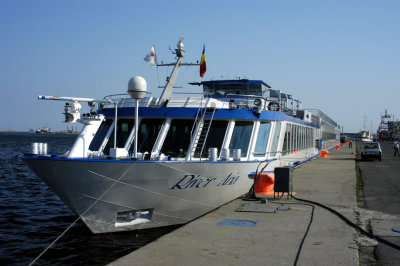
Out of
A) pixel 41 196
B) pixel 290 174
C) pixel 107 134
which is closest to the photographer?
pixel 290 174

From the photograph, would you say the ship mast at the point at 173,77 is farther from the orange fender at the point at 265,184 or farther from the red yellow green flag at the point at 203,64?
the orange fender at the point at 265,184

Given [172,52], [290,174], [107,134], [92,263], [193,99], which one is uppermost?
[172,52]

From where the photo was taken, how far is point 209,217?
9.41 m

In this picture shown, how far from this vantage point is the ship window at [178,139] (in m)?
11.9

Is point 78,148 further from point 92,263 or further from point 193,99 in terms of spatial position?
point 193,99

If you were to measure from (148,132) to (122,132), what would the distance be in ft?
2.88

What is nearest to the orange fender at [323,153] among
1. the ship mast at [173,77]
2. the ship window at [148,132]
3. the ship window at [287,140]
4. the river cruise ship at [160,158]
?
the ship window at [287,140]

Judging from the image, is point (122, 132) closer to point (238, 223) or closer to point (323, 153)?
point (238, 223)

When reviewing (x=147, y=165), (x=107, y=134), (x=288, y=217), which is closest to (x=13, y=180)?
(x=107, y=134)

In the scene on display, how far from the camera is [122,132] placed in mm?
12672

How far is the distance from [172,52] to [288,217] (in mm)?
7768

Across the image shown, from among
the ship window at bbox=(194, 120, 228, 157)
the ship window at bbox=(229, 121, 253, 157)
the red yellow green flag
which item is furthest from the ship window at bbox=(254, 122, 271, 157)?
the red yellow green flag

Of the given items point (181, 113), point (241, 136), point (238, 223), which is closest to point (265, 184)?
point (241, 136)

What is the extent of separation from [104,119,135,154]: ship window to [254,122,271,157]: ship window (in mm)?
3924
